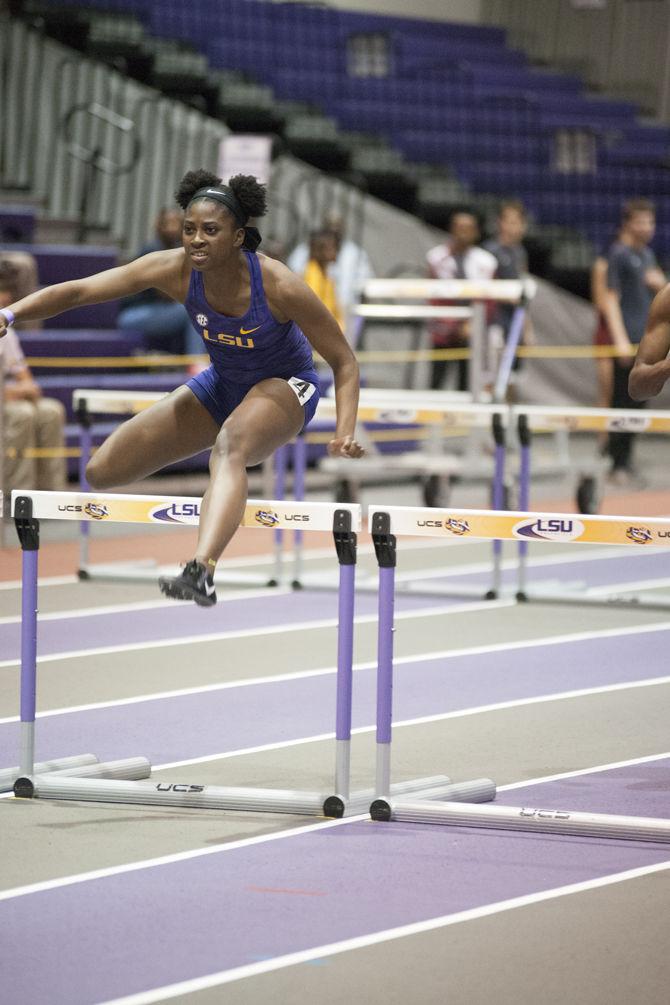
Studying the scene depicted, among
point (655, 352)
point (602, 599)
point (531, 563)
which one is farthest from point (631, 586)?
point (655, 352)

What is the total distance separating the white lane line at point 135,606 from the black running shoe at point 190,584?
3.20 m

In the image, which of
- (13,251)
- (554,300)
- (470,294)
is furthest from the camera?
(554,300)

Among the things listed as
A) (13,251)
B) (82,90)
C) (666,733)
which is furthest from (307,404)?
(82,90)

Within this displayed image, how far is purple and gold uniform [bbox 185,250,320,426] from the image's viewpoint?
5707mm

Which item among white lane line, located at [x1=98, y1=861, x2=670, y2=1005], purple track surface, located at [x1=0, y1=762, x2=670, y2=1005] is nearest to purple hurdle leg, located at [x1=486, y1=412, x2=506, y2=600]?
purple track surface, located at [x1=0, y1=762, x2=670, y2=1005]

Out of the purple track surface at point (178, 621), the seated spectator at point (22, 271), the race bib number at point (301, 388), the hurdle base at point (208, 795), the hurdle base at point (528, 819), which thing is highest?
the race bib number at point (301, 388)

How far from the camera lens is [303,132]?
1777 cm

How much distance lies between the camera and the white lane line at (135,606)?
8766 mm

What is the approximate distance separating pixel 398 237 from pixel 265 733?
1136 centimetres

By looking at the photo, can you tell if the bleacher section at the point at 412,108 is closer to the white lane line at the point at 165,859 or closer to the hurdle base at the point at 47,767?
the hurdle base at the point at 47,767

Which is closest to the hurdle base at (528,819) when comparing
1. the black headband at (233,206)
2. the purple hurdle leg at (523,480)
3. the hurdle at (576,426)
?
the black headband at (233,206)

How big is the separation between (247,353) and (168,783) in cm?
147

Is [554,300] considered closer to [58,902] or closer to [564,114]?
[564,114]

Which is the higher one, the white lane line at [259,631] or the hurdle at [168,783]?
the hurdle at [168,783]
